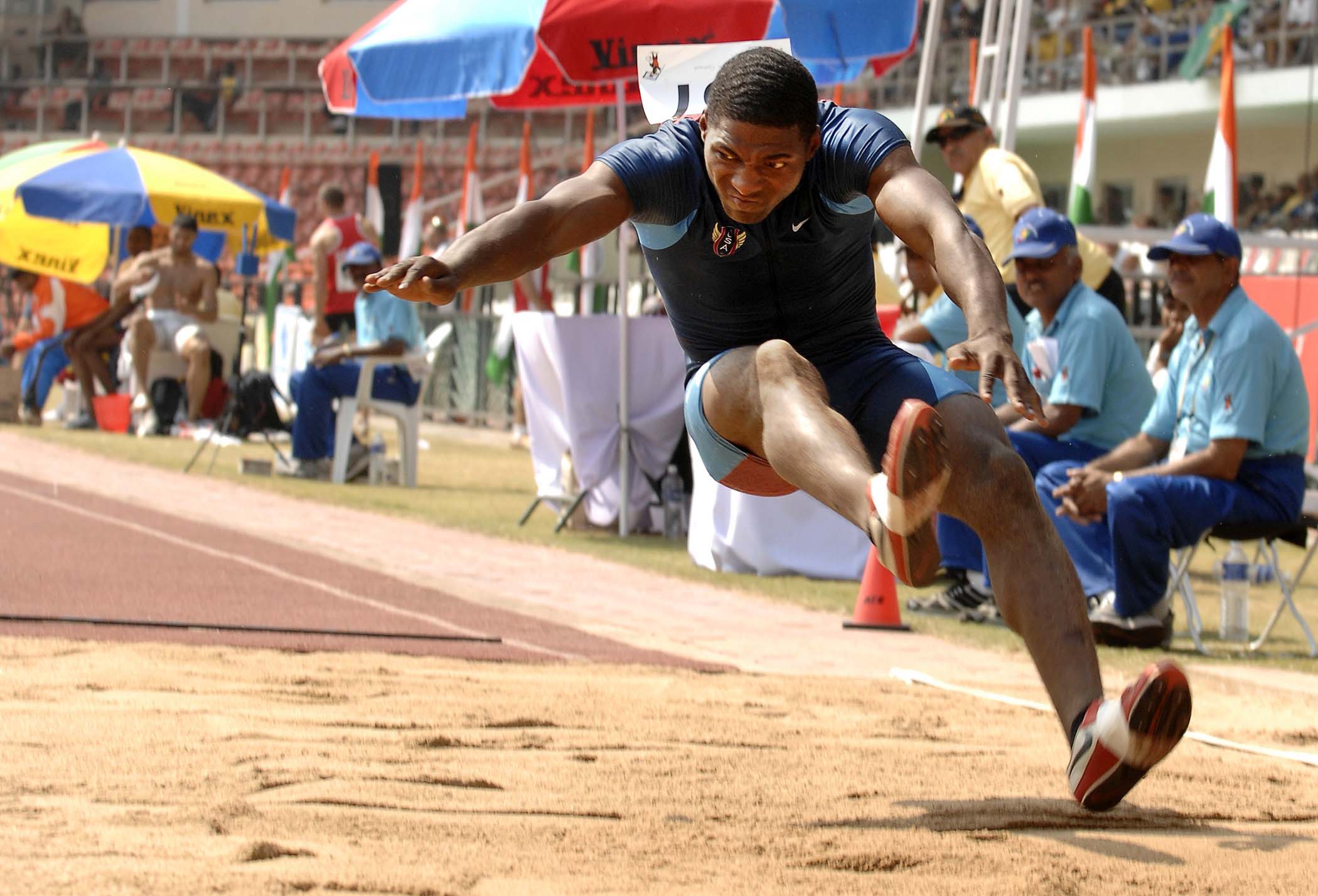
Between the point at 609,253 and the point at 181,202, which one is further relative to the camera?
the point at 609,253

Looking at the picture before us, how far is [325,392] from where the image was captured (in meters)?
13.7

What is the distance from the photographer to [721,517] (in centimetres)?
955

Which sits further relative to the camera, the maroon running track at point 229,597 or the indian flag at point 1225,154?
the indian flag at point 1225,154

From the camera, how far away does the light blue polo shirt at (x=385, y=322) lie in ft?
43.2

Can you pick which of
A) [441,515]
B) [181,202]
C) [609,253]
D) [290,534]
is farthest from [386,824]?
[609,253]

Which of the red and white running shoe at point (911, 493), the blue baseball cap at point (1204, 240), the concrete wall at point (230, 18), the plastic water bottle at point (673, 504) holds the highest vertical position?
the concrete wall at point (230, 18)

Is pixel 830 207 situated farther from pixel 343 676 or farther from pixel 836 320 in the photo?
pixel 343 676

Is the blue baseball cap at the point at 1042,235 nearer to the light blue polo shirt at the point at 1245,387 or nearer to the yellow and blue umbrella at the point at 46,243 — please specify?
the light blue polo shirt at the point at 1245,387

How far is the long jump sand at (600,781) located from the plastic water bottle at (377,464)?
715cm

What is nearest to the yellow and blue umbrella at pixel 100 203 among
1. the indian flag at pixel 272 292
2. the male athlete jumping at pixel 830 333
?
the indian flag at pixel 272 292

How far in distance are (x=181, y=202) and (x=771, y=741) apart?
12.5m

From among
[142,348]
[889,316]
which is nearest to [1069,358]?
[889,316]

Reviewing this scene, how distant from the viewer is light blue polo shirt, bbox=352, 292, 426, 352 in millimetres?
13156

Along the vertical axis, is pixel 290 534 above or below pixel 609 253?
below
